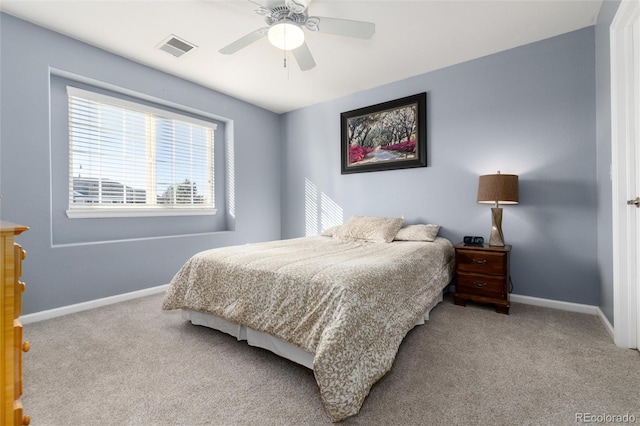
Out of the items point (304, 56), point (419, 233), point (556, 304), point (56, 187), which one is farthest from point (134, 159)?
point (556, 304)

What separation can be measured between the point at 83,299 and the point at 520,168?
14.7ft

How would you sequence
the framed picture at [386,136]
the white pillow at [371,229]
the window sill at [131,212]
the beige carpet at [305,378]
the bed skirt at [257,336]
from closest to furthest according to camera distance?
the beige carpet at [305,378]
the bed skirt at [257,336]
the window sill at [131,212]
the white pillow at [371,229]
the framed picture at [386,136]

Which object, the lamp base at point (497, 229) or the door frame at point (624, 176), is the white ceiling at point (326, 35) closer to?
the door frame at point (624, 176)

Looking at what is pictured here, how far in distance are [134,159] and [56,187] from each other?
0.76 meters

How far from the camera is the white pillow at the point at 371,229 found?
307 cm

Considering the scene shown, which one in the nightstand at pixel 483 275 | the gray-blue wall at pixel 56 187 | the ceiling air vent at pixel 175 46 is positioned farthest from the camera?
the ceiling air vent at pixel 175 46

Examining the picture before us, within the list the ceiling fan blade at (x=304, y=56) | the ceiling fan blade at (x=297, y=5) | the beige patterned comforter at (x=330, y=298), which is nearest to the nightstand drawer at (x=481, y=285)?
the beige patterned comforter at (x=330, y=298)

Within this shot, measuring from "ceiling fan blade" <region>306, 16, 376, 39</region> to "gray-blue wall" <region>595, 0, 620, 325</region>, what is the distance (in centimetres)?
166

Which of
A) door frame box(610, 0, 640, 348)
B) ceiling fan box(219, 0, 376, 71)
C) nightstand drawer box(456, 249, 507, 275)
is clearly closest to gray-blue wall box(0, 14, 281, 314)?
ceiling fan box(219, 0, 376, 71)

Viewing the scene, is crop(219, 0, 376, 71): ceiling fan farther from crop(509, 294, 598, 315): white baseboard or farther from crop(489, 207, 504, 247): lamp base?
crop(509, 294, 598, 315): white baseboard

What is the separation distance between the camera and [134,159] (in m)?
3.21

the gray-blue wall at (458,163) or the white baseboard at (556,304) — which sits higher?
the gray-blue wall at (458,163)

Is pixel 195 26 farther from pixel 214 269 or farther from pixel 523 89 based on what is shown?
pixel 523 89

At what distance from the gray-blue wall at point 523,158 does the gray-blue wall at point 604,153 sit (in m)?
0.12
